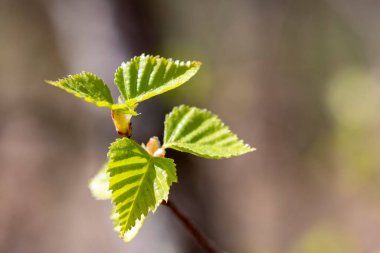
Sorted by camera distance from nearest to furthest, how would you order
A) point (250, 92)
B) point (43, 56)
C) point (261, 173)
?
point (261, 173) < point (250, 92) < point (43, 56)

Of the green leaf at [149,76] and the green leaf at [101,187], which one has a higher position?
the green leaf at [149,76]

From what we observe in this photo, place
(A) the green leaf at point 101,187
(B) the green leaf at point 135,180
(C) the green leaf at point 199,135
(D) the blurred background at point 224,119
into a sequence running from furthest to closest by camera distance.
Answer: (D) the blurred background at point 224,119 → (A) the green leaf at point 101,187 → (C) the green leaf at point 199,135 → (B) the green leaf at point 135,180

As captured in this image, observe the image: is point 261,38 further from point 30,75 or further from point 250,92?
point 30,75

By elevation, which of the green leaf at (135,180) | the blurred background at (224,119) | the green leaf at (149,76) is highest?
the green leaf at (149,76)

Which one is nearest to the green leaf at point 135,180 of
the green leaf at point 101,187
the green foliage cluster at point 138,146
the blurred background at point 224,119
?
the green foliage cluster at point 138,146

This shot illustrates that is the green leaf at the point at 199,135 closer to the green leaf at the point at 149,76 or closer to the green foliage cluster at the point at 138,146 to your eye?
the green foliage cluster at the point at 138,146

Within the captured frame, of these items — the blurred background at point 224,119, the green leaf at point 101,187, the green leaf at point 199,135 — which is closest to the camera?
the green leaf at point 199,135

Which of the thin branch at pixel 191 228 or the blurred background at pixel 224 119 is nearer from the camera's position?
the thin branch at pixel 191 228

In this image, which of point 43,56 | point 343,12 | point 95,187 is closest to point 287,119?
point 343,12
